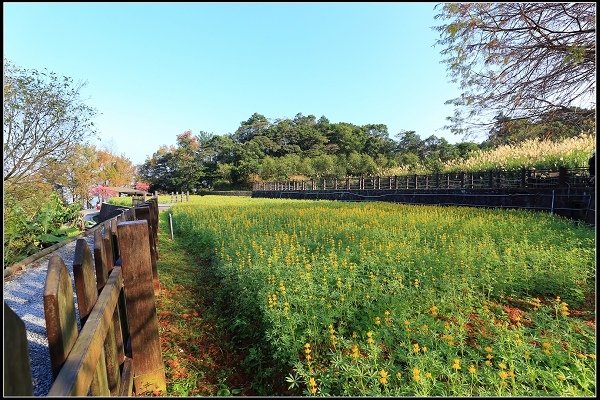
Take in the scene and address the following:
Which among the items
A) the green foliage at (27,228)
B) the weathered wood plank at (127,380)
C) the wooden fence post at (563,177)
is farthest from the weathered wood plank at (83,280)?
the wooden fence post at (563,177)

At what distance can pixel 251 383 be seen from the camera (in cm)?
264

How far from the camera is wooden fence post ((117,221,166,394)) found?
81.7 inches

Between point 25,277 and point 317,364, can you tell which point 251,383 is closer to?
point 317,364

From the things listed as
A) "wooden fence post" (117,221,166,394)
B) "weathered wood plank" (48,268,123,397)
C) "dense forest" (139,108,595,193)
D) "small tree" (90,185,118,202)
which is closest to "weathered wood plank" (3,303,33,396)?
"weathered wood plank" (48,268,123,397)

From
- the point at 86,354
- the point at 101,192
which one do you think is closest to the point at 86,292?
the point at 86,354

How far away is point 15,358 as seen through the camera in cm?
61

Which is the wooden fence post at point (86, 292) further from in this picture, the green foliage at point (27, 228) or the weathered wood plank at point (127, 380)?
the green foliage at point (27, 228)

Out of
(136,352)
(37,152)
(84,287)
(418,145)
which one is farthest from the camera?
(418,145)

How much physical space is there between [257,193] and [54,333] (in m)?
40.8

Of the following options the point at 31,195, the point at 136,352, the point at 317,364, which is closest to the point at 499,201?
the point at 317,364

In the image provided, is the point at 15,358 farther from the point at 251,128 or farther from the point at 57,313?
the point at 251,128

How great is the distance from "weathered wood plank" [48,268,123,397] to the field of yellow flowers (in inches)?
45.4

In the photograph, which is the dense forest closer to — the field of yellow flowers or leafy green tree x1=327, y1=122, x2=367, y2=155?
leafy green tree x1=327, y1=122, x2=367, y2=155

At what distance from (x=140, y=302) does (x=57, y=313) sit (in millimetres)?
1233
